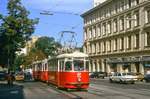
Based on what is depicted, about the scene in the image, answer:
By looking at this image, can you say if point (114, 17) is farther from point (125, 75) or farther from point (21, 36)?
point (21, 36)

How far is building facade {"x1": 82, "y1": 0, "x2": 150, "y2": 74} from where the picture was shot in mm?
65000

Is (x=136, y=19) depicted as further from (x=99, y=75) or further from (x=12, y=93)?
(x=12, y=93)

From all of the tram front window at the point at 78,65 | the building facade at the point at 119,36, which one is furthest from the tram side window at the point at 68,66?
the building facade at the point at 119,36

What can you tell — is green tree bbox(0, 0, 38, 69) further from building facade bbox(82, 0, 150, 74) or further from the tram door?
building facade bbox(82, 0, 150, 74)

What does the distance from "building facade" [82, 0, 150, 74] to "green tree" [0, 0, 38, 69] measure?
2553 centimetres

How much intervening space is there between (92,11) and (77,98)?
68.8 metres

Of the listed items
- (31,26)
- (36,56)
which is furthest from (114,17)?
(36,56)

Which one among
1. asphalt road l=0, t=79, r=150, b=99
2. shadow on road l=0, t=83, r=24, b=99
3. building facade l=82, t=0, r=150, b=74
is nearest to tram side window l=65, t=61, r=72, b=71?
asphalt road l=0, t=79, r=150, b=99

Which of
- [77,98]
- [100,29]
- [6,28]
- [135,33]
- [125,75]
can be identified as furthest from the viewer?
[100,29]

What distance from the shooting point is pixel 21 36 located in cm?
4300

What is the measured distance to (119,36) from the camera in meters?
74.6

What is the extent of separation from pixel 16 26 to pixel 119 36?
35.5 m

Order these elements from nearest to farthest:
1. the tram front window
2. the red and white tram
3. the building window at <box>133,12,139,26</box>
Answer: the red and white tram, the tram front window, the building window at <box>133,12,139,26</box>

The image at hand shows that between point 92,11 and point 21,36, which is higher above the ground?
point 92,11
